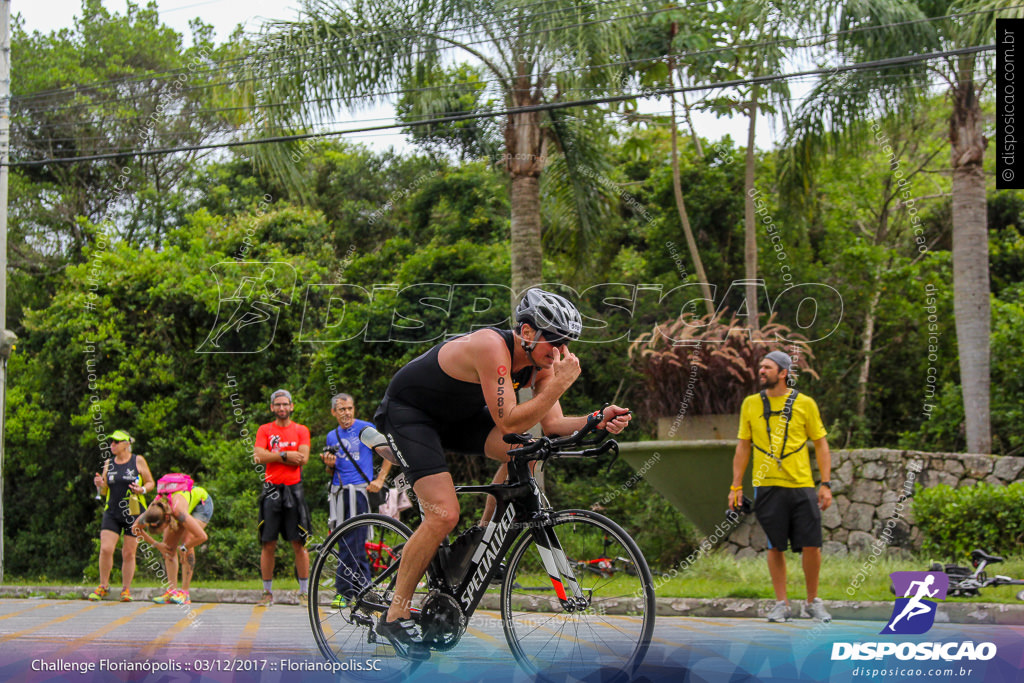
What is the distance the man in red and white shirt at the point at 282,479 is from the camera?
9133 millimetres

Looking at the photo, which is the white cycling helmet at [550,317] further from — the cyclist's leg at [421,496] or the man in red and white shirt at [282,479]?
the man in red and white shirt at [282,479]

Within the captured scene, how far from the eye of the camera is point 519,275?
41.8 feet

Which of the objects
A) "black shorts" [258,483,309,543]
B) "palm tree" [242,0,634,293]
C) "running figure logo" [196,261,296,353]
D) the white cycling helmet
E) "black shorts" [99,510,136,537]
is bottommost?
"black shorts" [99,510,136,537]

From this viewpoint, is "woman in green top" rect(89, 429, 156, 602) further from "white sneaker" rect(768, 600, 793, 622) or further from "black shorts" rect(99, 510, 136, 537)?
"white sneaker" rect(768, 600, 793, 622)

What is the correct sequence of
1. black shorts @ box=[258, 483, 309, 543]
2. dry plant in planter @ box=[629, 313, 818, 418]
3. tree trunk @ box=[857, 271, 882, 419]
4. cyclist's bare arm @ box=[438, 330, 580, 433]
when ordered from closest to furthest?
cyclist's bare arm @ box=[438, 330, 580, 433]
black shorts @ box=[258, 483, 309, 543]
dry plant in planter @ box=[629, 313, 818, 418]
tree trunk @ box=[857, 271, 882, 419]

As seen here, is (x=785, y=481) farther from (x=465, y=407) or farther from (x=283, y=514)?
(x=283, y=514)

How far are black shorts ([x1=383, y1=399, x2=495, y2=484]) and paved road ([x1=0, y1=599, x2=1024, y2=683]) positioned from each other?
3.18 feet

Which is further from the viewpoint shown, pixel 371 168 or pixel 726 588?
pixel 371 168

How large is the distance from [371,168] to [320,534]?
12042 millimetres

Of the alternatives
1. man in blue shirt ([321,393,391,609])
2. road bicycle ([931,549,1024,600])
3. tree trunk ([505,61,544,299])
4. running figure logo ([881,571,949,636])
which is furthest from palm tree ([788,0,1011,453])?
man in blue shirt ([321,393,391,609])

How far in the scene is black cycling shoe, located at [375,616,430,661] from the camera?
4688 mm

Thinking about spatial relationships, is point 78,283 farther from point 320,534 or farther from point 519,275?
point 519,275

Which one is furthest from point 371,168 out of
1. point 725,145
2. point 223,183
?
point 725,145

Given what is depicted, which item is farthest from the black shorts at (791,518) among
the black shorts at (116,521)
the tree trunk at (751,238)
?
the tree trunk at (751,238)
